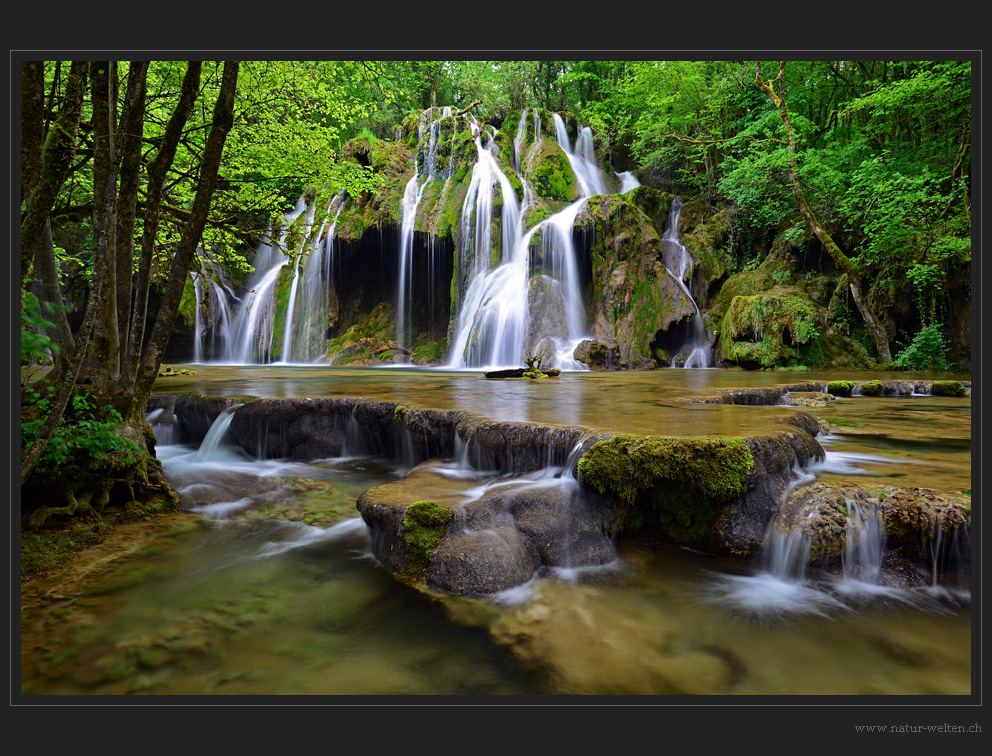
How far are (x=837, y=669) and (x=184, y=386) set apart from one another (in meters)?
10.2

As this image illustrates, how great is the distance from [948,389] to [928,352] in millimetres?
5895

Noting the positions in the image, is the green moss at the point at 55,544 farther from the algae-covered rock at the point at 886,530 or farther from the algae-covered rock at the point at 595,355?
the algae-covered rock at the point at 595,355

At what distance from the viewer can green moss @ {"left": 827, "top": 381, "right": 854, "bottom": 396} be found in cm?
873

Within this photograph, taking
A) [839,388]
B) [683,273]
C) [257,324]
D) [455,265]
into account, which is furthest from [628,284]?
[257,324]

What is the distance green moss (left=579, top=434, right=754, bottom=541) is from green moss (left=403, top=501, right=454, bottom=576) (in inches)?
46.3

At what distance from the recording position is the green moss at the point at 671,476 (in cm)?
354

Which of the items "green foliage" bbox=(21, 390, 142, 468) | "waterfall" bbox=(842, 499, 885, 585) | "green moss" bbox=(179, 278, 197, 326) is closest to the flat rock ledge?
"waterfall" bbox=(842, 499, 885, 585)

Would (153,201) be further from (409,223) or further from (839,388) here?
(409,223)

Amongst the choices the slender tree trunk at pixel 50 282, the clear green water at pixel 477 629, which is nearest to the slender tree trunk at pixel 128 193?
the slender tree trunk at pixel 50 282

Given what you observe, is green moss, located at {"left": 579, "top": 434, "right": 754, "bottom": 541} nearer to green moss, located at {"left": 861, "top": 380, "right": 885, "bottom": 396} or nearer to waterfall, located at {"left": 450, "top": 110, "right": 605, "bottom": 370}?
green moss, located at {"left": 861, "top": 380, "right": 885, "bottom": 396}

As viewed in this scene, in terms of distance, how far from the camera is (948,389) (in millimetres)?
8430

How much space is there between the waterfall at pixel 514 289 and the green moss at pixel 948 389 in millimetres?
8056

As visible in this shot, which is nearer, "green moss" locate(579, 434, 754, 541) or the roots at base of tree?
"green moss" locate(579, 434, 754, 541)
